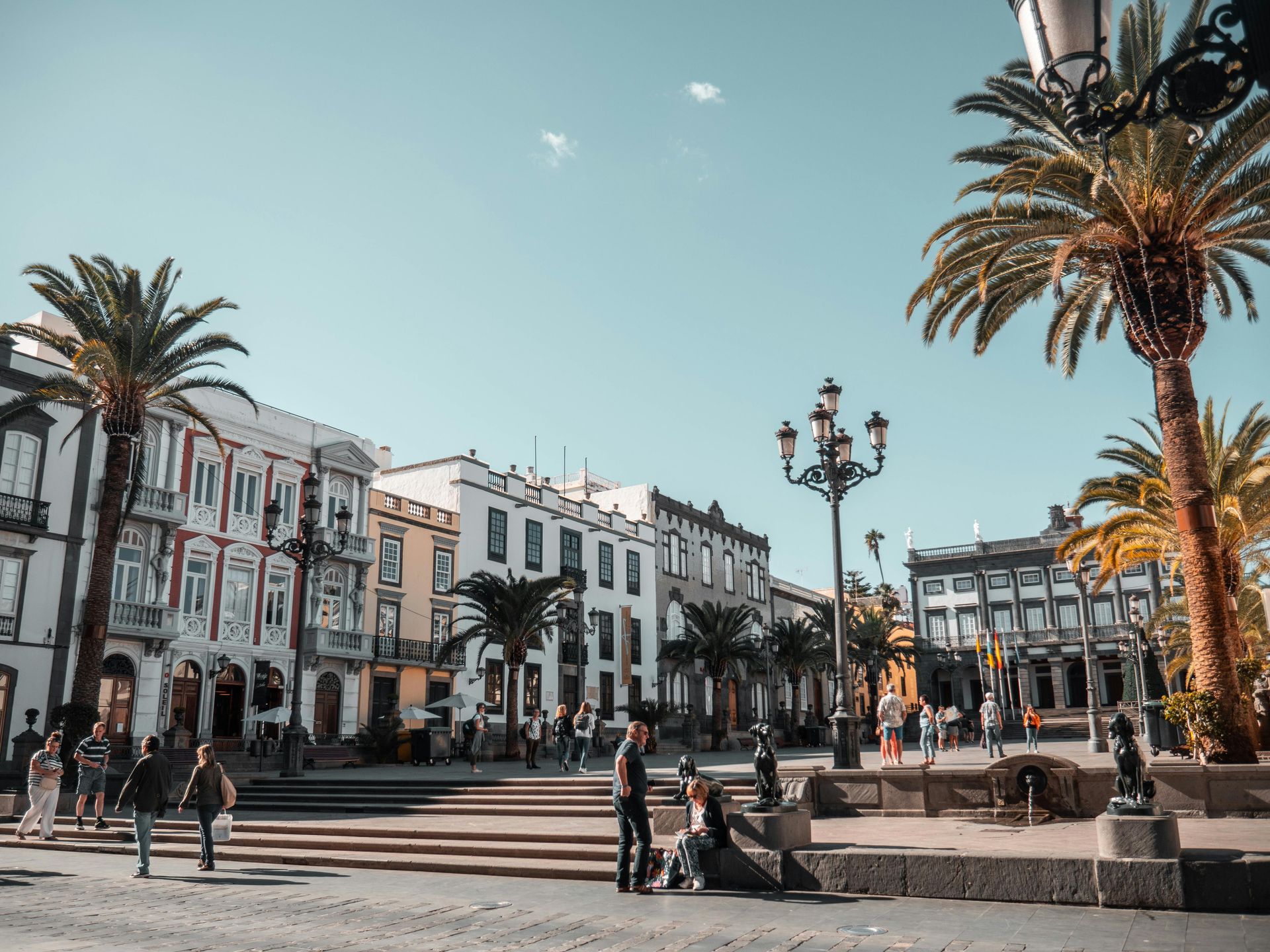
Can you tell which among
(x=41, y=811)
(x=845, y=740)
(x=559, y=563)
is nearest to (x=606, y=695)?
(x=559, y=563)

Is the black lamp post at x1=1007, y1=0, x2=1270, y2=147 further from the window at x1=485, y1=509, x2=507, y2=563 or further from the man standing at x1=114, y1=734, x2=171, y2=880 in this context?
the window at x1=485, y1=509, x2=507, y2=563

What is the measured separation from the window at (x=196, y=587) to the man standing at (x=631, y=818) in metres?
24.1

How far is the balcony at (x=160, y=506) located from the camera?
28.9 m

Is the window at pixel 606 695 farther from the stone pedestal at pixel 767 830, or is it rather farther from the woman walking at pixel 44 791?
the stone pedestal at pixel 767 830

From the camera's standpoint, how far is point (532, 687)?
42.4 m

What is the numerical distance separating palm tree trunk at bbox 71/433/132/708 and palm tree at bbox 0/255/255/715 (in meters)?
0.02

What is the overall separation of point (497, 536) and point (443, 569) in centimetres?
372

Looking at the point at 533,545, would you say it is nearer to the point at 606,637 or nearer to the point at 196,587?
the point at 606,637

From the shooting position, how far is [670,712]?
40.5 m

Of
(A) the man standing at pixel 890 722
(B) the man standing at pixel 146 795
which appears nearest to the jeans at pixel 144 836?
(B) the man standing at pixel 146 795

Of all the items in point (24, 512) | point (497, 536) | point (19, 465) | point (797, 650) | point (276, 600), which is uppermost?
point (497, 536)

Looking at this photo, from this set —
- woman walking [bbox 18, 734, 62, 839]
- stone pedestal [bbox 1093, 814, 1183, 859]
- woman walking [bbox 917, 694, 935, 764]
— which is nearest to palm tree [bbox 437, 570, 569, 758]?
woman walking [bbox 917, 694, 935, 764]

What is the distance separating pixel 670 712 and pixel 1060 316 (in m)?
25.9

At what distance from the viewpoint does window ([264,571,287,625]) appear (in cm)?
3300
